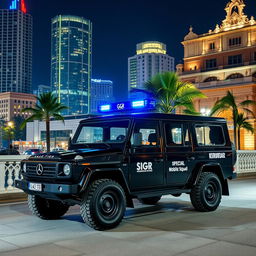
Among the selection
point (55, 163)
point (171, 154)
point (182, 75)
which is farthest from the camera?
point (182, 75)

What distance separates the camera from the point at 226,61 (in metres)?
70.3

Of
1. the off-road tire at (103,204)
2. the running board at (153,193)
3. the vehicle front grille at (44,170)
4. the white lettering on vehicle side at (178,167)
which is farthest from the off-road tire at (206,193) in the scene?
the vehicle front grille at (44,170)

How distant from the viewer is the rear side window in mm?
9297

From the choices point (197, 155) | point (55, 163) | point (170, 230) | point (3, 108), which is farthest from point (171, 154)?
point (3, 108)

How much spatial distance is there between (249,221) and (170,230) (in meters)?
1.92

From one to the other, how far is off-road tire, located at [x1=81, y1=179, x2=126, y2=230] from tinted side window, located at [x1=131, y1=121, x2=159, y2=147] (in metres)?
1.03

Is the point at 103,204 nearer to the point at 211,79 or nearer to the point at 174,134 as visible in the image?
the point at 174,134

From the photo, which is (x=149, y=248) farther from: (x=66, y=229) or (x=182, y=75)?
(x=182, y=75)

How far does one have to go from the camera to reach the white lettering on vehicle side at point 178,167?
335 inches

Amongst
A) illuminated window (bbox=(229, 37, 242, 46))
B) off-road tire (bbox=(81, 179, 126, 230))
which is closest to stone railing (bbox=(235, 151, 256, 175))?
off-road tire (bbox=(81, 179, 126, 230))

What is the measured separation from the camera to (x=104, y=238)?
6461mm

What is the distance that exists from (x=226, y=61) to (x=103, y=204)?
221ft

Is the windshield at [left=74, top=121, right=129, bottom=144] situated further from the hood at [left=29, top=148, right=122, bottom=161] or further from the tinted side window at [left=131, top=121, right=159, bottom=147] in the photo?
the hood at [left=29, top=148, right=122, bottom=161]

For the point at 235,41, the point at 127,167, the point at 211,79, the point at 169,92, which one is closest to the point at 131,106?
the point at 127,167
